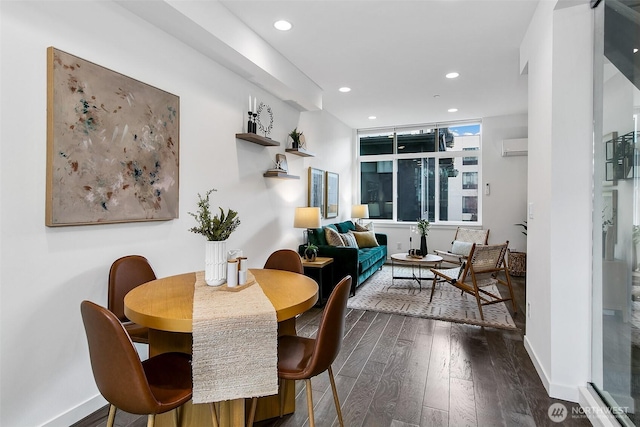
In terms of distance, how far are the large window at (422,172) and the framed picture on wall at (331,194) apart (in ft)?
4.55

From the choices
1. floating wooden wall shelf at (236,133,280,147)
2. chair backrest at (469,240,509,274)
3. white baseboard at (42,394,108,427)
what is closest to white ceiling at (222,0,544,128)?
floating wooden wall shelf at (236,133,280,147)

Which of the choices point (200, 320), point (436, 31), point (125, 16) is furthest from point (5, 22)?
point (436, 31)

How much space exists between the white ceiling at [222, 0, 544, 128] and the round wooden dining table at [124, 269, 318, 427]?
7.02 ft

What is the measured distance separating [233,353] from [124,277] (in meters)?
1.20

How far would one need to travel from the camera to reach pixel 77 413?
1.94 meters

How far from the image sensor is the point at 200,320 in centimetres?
132

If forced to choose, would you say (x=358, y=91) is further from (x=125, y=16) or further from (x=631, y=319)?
(x=631, y=319)

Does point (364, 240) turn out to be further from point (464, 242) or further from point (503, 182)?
point (503, 182)

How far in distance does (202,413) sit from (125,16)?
2.50 metres

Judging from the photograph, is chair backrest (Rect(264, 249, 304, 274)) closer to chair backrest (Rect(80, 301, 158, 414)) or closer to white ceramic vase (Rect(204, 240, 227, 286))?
white ceramic vase (Rect(204, 240, 227, 286))

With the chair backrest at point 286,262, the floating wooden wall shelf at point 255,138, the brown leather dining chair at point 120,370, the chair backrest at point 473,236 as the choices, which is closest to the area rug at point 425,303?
the chair backrest at point 473,236

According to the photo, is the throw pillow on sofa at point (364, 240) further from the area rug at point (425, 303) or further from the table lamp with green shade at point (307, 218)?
the table lamp with green shade at point (307, 218)

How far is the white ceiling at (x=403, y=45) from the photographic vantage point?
2.62 metres

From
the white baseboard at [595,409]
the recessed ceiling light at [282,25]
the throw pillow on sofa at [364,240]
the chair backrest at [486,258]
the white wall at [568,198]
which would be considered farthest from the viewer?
the throw pillow on sofa at [364,240]
